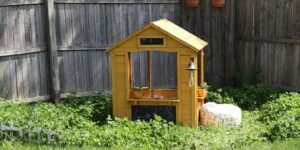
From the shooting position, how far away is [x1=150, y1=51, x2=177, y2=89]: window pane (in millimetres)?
10875

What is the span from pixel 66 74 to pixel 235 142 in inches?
179

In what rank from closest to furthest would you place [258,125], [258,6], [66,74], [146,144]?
[146,144] < [258,125] < [66,74] < [258,6]

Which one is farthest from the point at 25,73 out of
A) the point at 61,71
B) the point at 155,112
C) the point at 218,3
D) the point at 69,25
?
the point at 218,3

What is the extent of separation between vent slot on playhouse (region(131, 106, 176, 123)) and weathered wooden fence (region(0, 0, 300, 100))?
2.46 m

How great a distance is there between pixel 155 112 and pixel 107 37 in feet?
9.72

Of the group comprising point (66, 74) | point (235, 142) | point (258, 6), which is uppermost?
point (258, 6)

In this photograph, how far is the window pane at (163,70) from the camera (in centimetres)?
1088

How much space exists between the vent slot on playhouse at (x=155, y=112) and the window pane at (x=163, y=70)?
2.70 meters

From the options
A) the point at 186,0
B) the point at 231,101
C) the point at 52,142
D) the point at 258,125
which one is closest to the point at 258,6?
the point at 186,0

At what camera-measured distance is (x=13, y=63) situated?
30.8 feet

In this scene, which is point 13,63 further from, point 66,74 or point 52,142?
point 52,142

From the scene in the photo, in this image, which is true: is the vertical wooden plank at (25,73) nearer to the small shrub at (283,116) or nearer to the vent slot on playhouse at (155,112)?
the vent slot on playhouse at (155,112)

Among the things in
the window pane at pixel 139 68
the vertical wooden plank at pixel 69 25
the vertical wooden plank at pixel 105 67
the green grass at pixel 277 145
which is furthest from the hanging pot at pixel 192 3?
the green grass at pixel 277 145

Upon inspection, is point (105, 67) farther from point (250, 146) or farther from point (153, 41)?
point (250, 146)
